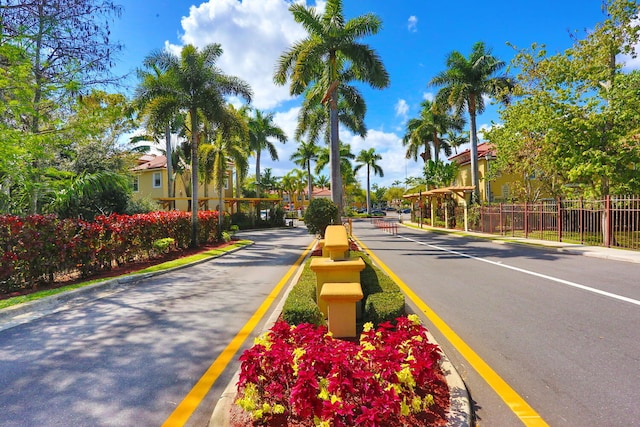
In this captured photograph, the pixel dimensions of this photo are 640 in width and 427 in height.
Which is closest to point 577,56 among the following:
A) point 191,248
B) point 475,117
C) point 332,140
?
point 475,117

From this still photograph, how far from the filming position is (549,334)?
15.1 feet

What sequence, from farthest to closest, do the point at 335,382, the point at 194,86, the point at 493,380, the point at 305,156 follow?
the point at 305,156, the point at 194,86, the point at 493,380, the point at 335,382

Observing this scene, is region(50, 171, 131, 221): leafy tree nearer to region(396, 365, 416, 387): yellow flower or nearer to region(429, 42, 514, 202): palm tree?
region(396, 365, 416, 387): yellow flower

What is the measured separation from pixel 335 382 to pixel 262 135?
40961 millimetres

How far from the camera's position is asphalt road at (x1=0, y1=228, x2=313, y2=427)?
118 inches

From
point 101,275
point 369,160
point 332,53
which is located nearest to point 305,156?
point 369,160

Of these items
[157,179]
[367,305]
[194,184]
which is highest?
[157,179]

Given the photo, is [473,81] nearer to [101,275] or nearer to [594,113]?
[594,113]

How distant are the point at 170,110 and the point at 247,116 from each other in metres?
21.7

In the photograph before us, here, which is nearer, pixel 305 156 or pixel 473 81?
pixel 473 81

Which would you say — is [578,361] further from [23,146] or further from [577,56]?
[577,56]

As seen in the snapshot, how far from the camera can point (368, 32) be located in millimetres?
18406

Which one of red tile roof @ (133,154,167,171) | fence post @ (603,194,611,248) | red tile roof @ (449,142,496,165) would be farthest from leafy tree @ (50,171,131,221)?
red tile roof @ (449,142,496,165)

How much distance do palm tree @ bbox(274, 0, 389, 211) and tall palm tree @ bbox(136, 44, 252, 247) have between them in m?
3.39
